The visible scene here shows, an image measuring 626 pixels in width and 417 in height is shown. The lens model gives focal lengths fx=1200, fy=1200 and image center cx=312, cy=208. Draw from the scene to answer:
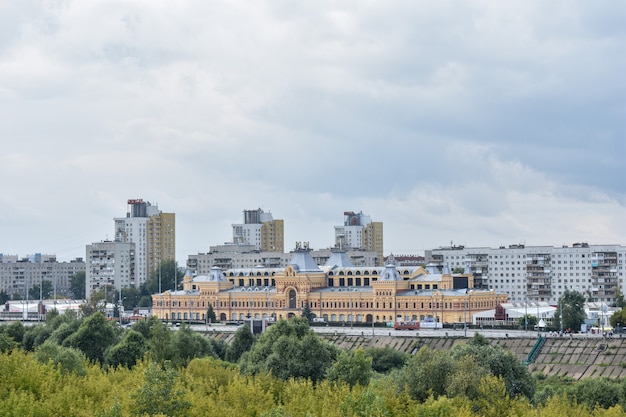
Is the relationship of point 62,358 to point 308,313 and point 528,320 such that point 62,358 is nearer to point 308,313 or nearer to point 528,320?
point 528,320

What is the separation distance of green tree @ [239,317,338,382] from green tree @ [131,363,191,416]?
2629cm

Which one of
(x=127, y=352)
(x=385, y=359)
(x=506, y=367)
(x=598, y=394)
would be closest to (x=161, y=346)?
(x=127, y=352)

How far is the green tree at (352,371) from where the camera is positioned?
75.1 m

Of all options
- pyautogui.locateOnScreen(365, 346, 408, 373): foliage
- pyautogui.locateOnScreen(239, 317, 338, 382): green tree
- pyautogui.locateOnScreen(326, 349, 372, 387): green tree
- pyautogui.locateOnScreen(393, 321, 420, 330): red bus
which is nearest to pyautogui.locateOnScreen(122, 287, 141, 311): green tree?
pyautogui.locateOnScreen(393, 321, 420, 330): red bus

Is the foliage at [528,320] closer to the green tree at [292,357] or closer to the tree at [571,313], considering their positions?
the tree at [571,313]

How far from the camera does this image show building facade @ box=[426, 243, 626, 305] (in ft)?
556

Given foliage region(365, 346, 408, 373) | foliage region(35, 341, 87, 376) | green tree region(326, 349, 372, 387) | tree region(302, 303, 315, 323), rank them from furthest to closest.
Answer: tree region(302, 303, 315, 323), foliage region(365, 346, 408, 373), foliage region(35, 341, 87, 376), green tree region(326, 349, 372, 387)

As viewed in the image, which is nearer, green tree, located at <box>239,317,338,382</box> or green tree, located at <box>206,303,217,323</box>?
green tree, located at <box>239,317,338,382</box>

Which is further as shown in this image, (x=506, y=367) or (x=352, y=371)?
(x=506, y=367)

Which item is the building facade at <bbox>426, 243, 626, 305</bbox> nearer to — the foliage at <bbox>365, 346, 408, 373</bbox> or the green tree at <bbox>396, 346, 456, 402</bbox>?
the foliage at <bbox>365, 346, 408, 373</bbox>

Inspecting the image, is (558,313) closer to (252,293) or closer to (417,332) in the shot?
(417,332)

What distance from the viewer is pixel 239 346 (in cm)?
10806

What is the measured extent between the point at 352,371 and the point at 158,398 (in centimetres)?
2091

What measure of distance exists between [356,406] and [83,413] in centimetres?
1299
